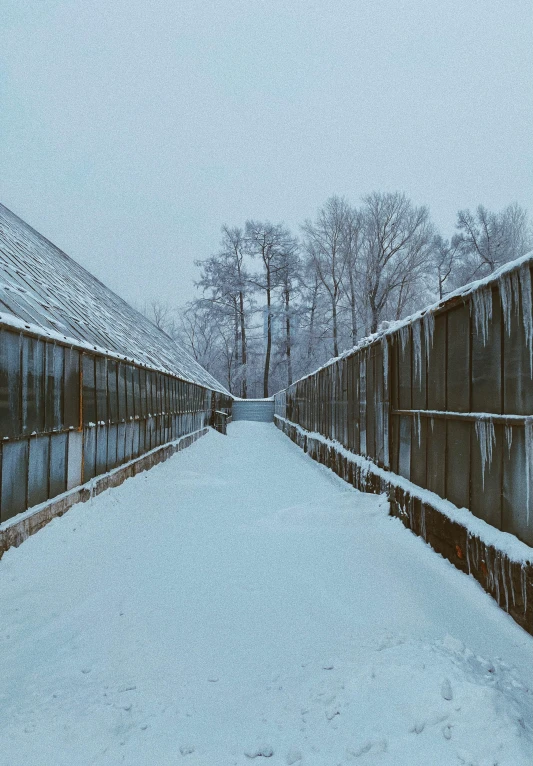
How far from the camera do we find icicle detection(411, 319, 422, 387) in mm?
→ 4929

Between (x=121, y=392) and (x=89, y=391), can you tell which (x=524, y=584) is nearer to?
(x=89, y=391)

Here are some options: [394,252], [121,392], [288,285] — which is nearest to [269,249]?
[288,285]

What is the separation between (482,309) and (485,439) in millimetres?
1002

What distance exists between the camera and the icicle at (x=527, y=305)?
2.86 metres

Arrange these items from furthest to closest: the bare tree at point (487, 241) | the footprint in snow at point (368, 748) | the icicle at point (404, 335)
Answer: the bare tree at point (487, 241), the icicle at point (404, 335), the footprint in snow at point (368, 748)

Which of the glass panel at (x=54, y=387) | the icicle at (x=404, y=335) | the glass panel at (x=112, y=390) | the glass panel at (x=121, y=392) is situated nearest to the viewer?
the glass panel at (x=54, y=387)

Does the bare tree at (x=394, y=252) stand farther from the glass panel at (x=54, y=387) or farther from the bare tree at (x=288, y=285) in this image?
the glass panel at (x=54, y=387)

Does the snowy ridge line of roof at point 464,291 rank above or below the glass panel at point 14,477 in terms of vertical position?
above

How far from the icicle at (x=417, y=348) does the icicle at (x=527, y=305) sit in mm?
1917

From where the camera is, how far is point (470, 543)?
3473 millimetres

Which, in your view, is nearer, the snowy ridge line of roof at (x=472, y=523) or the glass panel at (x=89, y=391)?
the snowy ridge line of roof at (x=472, y=523)

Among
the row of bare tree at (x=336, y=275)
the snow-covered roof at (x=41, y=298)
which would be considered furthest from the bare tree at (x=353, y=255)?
the snow-covered roof at (x=41, y=298)

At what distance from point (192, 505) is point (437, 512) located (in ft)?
12.8

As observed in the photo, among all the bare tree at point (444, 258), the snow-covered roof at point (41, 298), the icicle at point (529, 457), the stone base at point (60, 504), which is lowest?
the stone base at point (60, 504)
